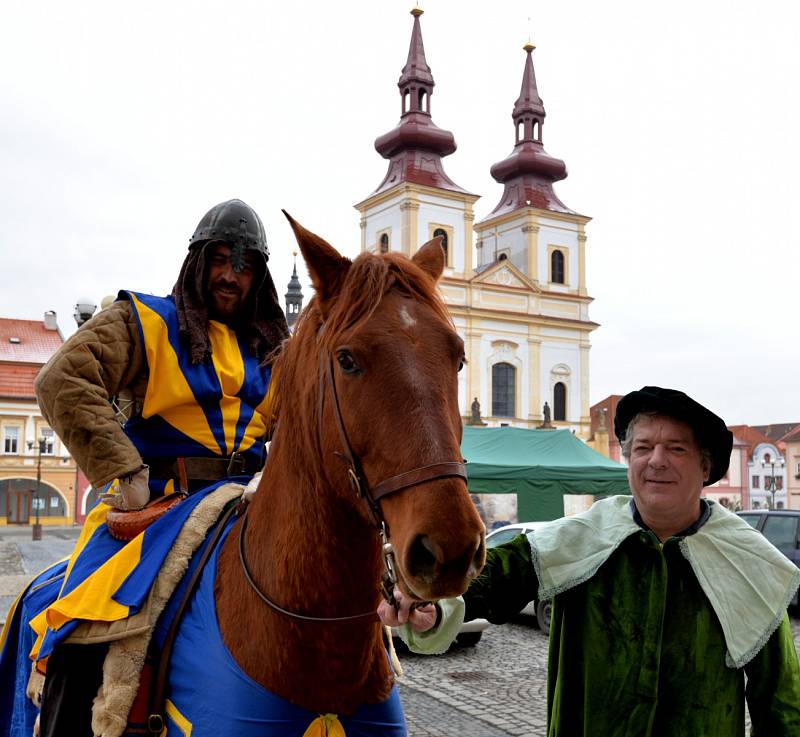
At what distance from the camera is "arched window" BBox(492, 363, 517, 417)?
48875 millimetres

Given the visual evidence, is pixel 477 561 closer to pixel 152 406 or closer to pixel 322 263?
pixel 322 263

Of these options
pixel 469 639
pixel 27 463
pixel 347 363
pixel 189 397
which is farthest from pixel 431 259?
pixel 27 463

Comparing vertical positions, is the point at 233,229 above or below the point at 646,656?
above

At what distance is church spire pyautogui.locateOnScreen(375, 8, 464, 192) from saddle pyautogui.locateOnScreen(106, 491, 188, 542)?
4782cm

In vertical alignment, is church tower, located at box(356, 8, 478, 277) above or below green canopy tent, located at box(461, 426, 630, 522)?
above

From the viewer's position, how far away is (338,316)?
6.58ft

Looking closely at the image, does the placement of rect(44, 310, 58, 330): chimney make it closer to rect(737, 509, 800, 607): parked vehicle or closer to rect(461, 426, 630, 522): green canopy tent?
rect(461, 426, 630, 522): green canopy tent

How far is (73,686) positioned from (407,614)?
47.3 inches

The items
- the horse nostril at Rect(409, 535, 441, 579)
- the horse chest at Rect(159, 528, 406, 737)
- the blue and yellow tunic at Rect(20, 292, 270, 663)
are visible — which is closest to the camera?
the horse nostril at Rect(409, 535, 441, 579)

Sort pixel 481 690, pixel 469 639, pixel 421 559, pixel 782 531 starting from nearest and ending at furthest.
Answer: pixel 421 559
pixel 481 690
pixel 469 639
pixel 782 531

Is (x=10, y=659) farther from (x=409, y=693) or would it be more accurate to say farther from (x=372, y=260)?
(x=409, y=693)

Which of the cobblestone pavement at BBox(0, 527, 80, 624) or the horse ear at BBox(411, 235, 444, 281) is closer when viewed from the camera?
the horse ear at BBox(411, 235, 444, 281)

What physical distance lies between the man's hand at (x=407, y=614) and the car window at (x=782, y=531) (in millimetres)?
13333

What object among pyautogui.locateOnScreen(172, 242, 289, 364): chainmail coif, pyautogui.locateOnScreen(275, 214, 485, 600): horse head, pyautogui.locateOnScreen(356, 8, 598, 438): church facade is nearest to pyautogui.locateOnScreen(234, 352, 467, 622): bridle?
pyautogui.locateOnScreen(275, 214, 485, 600): horse head
